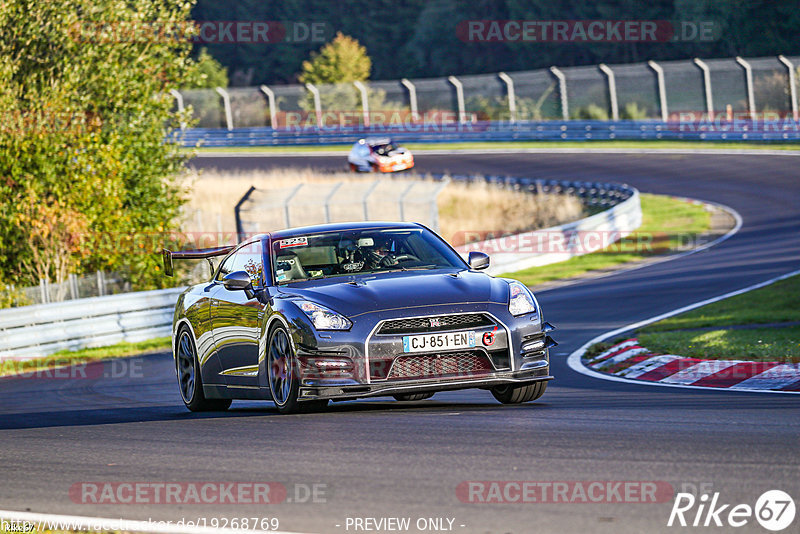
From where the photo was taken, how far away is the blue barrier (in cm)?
4669

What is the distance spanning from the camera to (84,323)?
20.1m

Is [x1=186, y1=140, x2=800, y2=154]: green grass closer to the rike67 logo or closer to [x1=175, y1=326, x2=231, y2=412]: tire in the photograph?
[x1=175, y1=326, x2=231, y2=412]: tire

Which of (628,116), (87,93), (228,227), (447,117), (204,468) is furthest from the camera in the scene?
(447,117)

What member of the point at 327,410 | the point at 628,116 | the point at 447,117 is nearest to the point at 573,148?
the point at 628,116

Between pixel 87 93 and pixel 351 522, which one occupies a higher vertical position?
pixel 87 93

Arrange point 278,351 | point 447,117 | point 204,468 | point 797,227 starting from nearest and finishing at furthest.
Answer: point 204,468 < point 278,351 < point 797,227 < point 447,117

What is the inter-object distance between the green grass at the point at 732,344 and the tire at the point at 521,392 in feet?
9.35

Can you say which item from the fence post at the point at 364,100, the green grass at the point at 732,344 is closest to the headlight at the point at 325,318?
the green grass at the point at 732,344

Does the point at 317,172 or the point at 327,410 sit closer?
the point at 327,410

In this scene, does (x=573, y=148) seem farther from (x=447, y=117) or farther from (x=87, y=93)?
(x=87, y=93)

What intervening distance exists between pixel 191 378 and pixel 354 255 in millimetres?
2248

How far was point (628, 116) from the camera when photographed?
5328cm

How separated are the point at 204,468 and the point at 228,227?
32946 millimetres

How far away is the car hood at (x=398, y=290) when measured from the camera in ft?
28.3
